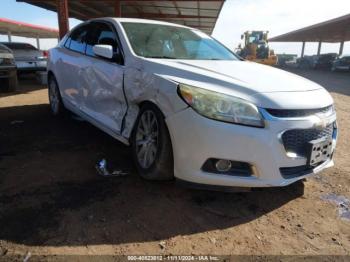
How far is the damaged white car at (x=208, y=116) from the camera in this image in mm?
2697

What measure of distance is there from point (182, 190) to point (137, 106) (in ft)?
3.16

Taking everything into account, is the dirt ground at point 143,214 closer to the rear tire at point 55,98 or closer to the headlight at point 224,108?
the headlight at point 224,108

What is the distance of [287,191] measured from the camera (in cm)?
340

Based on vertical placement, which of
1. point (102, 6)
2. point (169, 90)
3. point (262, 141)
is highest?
point (102, 6)

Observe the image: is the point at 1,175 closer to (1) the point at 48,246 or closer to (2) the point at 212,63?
(1) the point at 48,246

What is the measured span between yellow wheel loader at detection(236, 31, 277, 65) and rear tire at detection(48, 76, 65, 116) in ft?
71.3

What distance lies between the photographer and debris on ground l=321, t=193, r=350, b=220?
119 inches

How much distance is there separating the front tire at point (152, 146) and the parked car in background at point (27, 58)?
35.8 feet

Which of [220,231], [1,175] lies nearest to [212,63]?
[220,231]

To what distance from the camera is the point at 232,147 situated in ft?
8.83

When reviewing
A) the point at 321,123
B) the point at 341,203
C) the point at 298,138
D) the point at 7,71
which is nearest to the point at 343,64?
the point at 7,71

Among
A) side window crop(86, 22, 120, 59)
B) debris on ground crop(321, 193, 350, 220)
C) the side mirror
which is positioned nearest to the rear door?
side window crop(86, 22, 120, 59)

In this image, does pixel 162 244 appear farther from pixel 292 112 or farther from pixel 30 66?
pixel 30 66

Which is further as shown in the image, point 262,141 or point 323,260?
point 262,141
